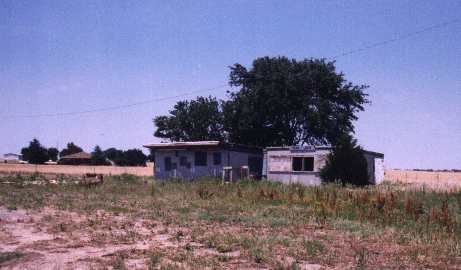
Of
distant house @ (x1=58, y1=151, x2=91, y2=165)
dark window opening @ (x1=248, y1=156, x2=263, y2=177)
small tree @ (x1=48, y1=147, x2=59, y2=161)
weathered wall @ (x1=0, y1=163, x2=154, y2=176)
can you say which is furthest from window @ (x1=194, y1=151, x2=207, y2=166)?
small tree @ (x1=48, y1=147, x2=59, y2=161)

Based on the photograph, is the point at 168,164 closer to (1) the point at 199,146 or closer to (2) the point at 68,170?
(1) the point at 199,146

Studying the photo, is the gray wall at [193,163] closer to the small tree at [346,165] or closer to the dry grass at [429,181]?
the small tree at [346,165]

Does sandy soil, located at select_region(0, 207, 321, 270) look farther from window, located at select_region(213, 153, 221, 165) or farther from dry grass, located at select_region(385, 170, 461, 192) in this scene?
window, located at select_region(213, 153, 221, 165)

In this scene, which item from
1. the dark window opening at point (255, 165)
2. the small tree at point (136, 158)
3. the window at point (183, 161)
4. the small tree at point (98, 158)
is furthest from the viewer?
the small tree at point (136, 158)

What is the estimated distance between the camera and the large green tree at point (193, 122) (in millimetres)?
51125

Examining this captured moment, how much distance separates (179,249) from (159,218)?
4.58 meters

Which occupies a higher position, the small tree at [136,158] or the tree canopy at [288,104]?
the tree canopy at [288,104]

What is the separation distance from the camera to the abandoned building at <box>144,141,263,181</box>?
32.3 m

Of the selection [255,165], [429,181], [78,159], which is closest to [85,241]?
[255,165]

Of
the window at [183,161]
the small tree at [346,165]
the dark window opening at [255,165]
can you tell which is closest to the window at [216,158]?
the window at [183,161]

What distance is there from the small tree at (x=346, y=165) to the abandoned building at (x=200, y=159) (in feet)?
19.2

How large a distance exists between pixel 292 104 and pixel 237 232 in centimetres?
3392

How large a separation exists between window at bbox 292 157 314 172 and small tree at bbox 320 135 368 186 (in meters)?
2.69

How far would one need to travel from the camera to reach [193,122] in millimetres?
51906
